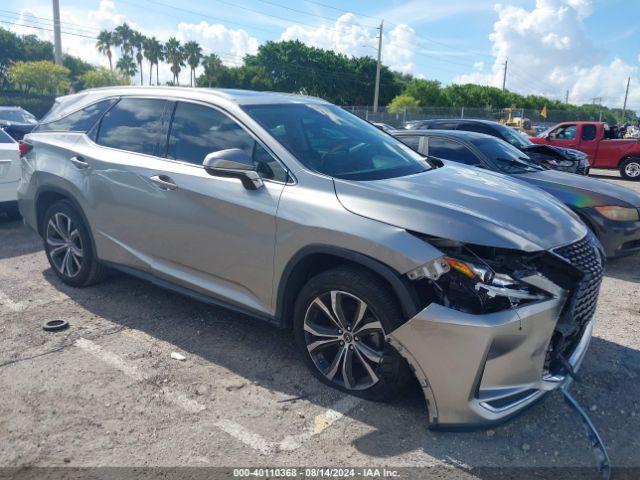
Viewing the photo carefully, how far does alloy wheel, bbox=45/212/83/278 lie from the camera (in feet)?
16.0

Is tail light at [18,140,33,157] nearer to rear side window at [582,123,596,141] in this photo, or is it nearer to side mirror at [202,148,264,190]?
side mirror at [202,148,264,190]

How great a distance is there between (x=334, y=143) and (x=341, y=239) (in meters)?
1.10

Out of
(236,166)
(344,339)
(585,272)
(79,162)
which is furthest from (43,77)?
(585,272)

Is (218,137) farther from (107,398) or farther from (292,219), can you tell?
(107,398)

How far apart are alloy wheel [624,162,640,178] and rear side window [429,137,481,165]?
1130 cm

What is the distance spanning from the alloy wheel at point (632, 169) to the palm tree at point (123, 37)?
80.3 metres

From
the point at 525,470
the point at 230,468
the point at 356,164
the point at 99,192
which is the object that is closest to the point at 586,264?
the point at 525,470

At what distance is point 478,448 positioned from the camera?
9.36ft

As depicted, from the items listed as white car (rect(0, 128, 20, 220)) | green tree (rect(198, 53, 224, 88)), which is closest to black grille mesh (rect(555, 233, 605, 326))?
white car (rect(0, 128, 20, 220))

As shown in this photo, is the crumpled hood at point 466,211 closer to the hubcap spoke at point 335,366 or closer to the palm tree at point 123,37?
the hubcap spoke at point 335,366

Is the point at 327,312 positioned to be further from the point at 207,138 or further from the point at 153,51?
the point at 153,51

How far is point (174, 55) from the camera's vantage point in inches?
3123

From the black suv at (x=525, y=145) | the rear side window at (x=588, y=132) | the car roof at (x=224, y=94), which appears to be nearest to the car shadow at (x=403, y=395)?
the car roof at (x=224, y=94)

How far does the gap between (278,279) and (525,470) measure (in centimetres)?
172
